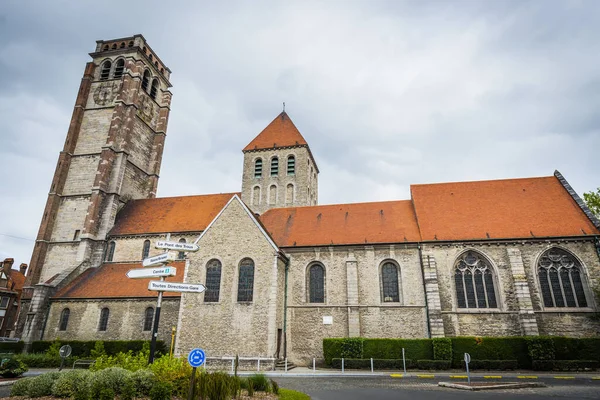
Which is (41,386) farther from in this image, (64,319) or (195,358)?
(64,319)

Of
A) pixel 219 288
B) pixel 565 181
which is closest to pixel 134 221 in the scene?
pixel 219 288

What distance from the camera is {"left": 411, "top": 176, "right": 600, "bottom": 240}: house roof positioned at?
21.0 meters

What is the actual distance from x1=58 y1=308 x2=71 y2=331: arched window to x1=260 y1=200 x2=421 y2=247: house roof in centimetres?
1489

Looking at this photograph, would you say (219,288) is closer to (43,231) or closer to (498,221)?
(498,221)

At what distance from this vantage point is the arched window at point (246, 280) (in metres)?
20.2

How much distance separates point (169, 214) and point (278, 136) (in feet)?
41.5

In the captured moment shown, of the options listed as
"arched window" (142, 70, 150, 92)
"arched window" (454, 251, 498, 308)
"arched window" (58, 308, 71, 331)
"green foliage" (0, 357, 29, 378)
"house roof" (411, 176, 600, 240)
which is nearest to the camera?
"green foliage" (0, 357, 29, 378)

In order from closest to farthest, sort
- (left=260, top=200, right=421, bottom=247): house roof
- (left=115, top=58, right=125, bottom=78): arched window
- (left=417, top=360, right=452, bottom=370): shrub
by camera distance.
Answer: (left=417, top=360, right=452, bottom=370): shrub < (left=260, top=200, right=421, bottom=247): house roof < (left=115, top=58, right=125, bottom=78): arched window

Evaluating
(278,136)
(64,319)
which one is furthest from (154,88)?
(64,319)

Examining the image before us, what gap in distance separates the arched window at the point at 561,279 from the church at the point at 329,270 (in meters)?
0.06

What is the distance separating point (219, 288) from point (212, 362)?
3856mm

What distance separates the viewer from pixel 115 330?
23.2m

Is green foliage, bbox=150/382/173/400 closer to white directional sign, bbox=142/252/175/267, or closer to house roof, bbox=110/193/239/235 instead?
white directional sign, bbox=142/252/175/267

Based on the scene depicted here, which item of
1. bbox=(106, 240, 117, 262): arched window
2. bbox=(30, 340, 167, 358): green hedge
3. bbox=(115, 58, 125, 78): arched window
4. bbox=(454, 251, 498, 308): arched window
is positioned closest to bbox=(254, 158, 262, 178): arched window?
bbox=(106, 240, 117, 262): arched window
